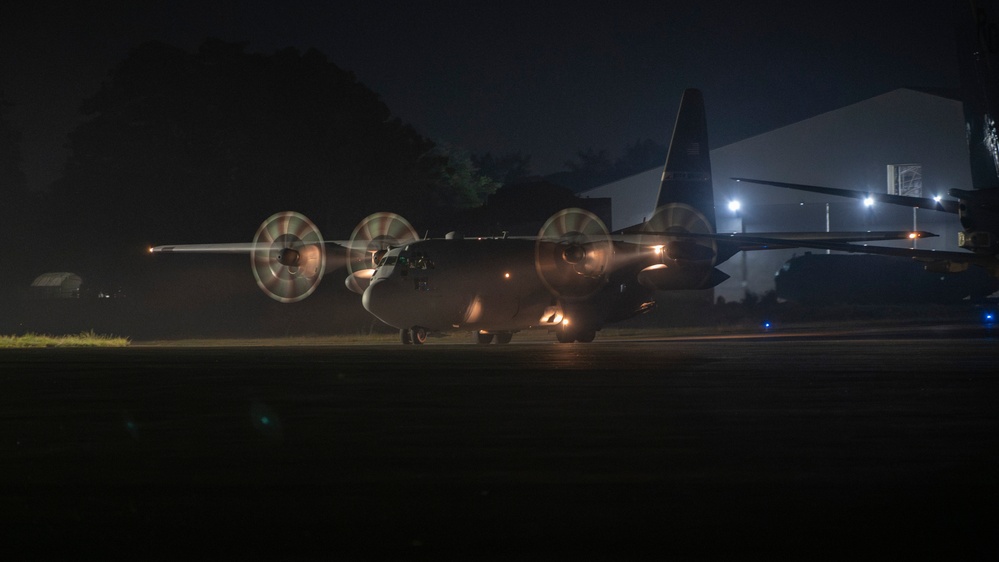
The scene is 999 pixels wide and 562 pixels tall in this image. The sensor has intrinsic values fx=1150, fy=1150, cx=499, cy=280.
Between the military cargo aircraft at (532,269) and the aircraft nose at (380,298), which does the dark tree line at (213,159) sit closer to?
the military cargo aircraft at (532,269)

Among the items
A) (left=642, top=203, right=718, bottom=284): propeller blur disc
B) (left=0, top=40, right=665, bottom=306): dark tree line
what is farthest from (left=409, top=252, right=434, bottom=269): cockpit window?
(left=0, top=40, right=665, bottom=306): dark tree line

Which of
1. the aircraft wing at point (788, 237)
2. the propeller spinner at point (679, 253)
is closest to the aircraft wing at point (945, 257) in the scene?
the aircraft wing at point (788, 237)

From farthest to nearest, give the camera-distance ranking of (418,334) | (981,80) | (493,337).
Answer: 1. (493,337)
2. (418,334)
3. (981,80)

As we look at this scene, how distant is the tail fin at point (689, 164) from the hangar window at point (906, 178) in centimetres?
2130

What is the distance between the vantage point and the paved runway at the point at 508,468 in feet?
18.7

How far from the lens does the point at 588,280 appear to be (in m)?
36.0

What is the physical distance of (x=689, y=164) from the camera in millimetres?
41844

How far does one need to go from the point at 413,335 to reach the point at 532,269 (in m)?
4.17

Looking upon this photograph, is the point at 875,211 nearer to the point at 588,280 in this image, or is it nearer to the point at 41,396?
the point at 588,280

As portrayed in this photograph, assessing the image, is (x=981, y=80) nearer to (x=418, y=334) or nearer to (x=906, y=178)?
(x=418, y=334)

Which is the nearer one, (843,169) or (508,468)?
(508,468)

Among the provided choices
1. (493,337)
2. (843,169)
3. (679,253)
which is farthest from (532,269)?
(843,169)

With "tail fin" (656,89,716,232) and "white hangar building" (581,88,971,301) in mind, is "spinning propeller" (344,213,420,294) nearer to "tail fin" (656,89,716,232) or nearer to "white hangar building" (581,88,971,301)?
"tail fin" (656,89,716,232)

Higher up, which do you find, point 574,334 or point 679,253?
point 679,253
